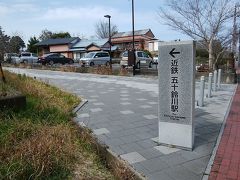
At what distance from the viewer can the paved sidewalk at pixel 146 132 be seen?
4219 mm

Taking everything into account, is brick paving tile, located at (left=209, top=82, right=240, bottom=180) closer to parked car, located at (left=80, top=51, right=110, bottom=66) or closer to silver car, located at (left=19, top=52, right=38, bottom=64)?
parked car, located at (left=80, top=51, right=110, bottom=66)

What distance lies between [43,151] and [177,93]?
2.46 m

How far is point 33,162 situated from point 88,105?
16.4ft

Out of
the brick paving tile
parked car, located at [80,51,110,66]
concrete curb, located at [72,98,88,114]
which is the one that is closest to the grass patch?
the brick paving tile

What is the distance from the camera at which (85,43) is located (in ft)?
171

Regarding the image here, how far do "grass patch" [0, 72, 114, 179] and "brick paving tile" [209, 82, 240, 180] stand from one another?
5.21 feet

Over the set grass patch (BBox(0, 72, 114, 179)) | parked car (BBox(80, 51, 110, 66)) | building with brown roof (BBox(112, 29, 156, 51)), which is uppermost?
building with brown roof (BBox(112, 29, 156, 51))

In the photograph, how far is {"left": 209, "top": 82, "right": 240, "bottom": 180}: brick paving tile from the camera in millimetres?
3954

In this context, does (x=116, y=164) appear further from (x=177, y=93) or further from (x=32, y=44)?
(x=32, y=44)

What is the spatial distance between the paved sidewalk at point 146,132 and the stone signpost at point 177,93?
275 millimetres

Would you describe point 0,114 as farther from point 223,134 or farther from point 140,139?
point 223,134

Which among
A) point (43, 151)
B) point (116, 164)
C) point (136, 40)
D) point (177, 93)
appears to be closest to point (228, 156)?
point (177, 93)

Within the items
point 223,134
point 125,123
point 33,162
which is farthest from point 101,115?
point 33,162

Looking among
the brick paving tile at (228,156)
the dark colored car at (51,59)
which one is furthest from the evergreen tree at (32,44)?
the brick paving tile at (228,156)
